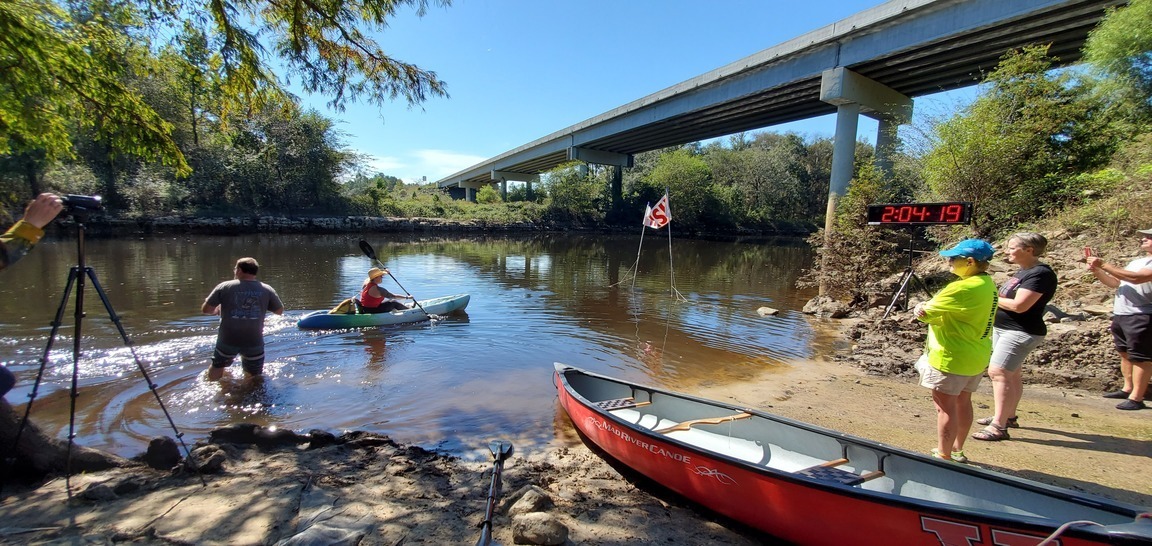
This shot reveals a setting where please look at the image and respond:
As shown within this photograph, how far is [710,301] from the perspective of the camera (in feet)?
44.3

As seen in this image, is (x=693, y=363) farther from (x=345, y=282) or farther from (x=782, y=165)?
(x=782, y=165)

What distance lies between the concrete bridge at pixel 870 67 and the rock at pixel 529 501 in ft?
51.8

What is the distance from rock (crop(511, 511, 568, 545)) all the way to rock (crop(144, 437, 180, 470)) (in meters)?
2.78

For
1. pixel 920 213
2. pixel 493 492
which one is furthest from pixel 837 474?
pixel 920 213

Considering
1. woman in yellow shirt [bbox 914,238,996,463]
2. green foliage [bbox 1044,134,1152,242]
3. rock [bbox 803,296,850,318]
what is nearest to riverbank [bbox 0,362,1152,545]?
woman in yellow shirt [bbox 914,238,996,463]

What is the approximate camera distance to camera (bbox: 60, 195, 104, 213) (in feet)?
9.30

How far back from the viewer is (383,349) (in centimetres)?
809

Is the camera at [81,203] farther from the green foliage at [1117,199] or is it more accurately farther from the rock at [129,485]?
the green foliage at [1117,199]

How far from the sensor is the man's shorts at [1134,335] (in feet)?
14.6

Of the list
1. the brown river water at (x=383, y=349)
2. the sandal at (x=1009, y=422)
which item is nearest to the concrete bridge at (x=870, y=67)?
the brown river water at (x=383, y=349)

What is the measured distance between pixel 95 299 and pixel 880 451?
48.6ft

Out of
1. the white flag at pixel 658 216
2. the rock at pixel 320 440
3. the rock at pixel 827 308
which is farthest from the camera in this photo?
the white flag at pixel 658 216

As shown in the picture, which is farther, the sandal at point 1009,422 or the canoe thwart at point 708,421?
the sandal at point 1009,422

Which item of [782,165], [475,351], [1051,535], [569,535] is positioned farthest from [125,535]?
[782,165]
